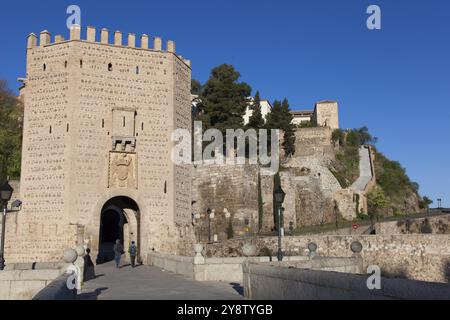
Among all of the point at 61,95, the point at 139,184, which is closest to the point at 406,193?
the point at 139,184

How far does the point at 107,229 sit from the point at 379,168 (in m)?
32.2

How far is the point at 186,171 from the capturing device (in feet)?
87.8

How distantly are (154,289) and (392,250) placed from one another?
65.6 feet

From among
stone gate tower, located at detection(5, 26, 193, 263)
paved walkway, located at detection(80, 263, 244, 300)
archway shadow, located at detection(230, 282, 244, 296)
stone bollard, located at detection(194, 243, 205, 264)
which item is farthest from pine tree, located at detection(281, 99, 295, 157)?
archway shadow, located at detection(230, 282, 244, 296)

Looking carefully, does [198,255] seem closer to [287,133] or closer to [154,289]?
[154,289]

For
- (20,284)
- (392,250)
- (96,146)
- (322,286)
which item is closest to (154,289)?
(20,284)

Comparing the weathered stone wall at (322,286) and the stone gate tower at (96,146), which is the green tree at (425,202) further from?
the weathered stone wall at (322,286)

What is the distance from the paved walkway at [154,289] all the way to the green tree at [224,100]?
981 inches

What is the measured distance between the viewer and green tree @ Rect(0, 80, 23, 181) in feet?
106

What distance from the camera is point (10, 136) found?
1345 inches

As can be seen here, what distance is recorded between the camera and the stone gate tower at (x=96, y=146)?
23000mm

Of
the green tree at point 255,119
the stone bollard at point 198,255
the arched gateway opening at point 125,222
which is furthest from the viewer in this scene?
the green tree at point 255,119

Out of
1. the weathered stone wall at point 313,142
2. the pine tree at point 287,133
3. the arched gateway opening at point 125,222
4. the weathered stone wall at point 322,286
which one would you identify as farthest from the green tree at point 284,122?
the weathered stone wall at point 322,286

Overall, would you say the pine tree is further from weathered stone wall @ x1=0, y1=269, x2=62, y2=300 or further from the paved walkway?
weathered stone wall @ x1=0, y1=269, x2=62, y2=300
